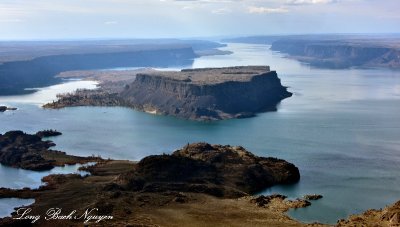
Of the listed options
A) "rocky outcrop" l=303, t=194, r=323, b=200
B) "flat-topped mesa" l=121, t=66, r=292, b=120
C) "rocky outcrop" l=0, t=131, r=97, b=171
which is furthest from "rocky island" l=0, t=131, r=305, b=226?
"flat-topped mesa" l=121, t=66, r=292, b=120

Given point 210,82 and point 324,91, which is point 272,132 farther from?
point 324,91

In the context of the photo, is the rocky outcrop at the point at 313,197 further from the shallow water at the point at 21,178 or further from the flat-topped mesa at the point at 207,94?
the flat-topped mesa at the point at 207,94

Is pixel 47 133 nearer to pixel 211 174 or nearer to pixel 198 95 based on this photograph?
pixel 198 95

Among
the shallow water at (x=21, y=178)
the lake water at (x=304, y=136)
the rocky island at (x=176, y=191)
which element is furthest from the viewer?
the lake water at (x=304, y=136)

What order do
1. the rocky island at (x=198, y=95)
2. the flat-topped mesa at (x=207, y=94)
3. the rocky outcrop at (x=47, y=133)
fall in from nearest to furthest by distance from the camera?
the rocky outcrop at (x=47, y=133), the flat-topped mesa at (x=207, y=94), the rocky island at (x=198, y=95)

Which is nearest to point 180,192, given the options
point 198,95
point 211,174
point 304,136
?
point 211,174

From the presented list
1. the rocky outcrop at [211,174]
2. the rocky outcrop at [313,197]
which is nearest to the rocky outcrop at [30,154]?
the rocky outcrop at [211,174]
